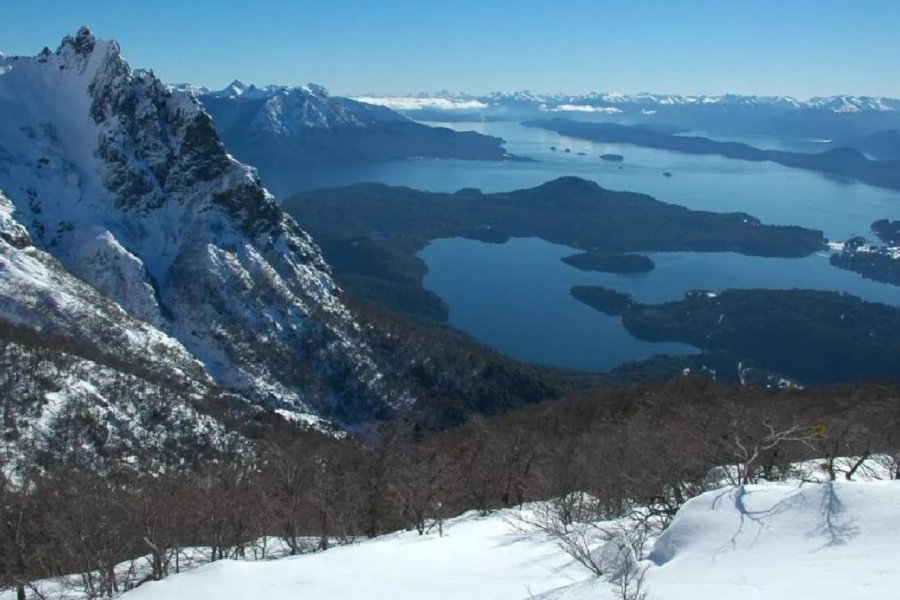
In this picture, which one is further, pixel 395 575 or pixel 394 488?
pixel 394 488

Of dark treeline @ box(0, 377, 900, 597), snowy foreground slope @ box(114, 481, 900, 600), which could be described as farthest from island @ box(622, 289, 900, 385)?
snowy foreground slope @ box(114, 481, 900, 600)

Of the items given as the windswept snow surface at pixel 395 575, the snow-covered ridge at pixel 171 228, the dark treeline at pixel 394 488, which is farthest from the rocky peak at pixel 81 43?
the windswept snow surface at pixel 395 575

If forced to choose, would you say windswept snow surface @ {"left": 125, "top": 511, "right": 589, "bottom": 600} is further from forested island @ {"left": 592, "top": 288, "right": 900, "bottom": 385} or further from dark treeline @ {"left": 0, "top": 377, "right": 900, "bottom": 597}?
forested island @ {"left": 592, "top": 288, "right": 900, "bottom": 385}

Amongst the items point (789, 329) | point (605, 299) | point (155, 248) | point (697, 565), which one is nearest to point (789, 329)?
point (789, 329)

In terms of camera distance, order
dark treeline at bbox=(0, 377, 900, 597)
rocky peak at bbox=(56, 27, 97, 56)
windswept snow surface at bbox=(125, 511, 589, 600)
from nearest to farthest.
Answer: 1. windswept snow surface at bbox=(125, 511, 589, 600)
2. dark treeline at bbox=(0, 377, 900, 597)
3. rocky peak at bbox=(56, 27, 97, 56)

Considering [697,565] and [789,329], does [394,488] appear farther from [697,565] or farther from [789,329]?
[789,329]

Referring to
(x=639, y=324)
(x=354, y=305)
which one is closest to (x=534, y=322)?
(x=639, y=324)
